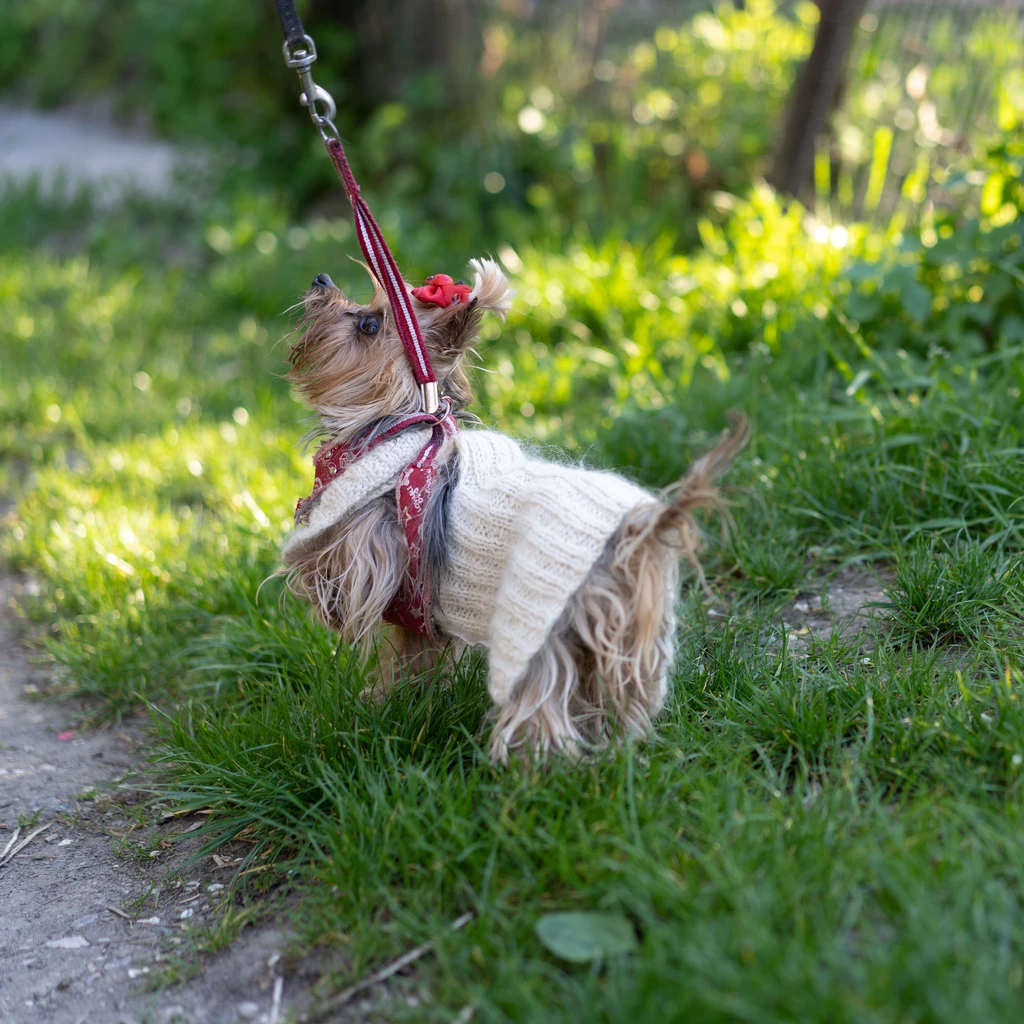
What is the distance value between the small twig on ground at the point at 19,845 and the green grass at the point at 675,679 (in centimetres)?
29

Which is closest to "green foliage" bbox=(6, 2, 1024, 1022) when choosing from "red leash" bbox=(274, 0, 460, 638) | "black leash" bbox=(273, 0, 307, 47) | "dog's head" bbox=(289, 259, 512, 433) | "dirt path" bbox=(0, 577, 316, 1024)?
"dirt path" bbox=(0, 577, 316, 1024)

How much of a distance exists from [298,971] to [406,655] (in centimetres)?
88

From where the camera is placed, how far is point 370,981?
6.64 feet

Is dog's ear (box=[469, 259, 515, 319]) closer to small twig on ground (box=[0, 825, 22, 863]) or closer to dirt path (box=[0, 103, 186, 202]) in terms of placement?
small twig on ground (box=[0, 825, 22, 863])

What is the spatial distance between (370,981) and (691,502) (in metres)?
1.09

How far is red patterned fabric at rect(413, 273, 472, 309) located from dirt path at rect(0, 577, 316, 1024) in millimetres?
1430

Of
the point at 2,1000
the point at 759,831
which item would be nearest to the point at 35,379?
the point at 2,1000

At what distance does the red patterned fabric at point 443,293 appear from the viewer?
8.36 feet

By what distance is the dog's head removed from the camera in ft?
8.45

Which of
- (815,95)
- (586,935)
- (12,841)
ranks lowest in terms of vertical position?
(12,841)

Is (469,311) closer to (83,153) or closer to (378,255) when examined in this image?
(378,255)

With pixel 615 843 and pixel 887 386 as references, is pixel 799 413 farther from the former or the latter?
pixel 615 843

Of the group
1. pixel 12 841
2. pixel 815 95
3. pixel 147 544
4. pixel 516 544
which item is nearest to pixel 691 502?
pixel 516 544

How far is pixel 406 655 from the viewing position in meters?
2.80
